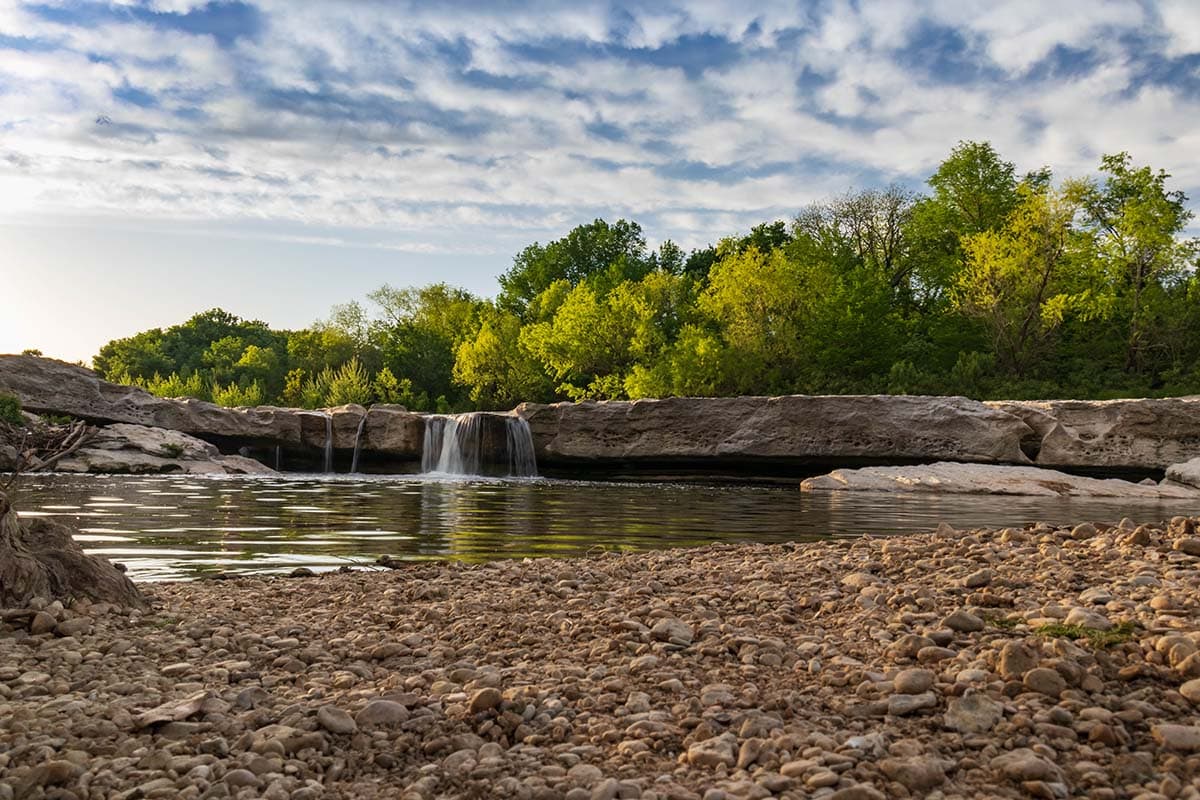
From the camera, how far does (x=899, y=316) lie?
139ft

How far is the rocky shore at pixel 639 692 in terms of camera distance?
9.21ft

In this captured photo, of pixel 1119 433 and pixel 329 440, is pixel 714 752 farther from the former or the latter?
pixel 329 440

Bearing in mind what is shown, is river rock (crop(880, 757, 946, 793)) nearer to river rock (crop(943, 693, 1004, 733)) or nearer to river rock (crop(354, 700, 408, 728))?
river rock (crop(943, 693, 1004, 733))

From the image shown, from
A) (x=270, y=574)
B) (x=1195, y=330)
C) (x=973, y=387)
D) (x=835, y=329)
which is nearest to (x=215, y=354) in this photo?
(x=835, y=329)

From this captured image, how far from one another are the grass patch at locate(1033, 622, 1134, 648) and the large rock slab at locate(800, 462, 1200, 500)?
17.7m

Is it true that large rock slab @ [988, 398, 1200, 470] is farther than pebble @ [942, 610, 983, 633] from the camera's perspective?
Yes

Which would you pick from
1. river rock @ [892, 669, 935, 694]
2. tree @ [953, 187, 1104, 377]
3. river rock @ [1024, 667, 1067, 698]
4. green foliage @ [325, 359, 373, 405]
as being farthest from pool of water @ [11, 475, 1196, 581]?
green foliage @ [325, 359, 373, 405]

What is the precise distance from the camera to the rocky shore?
2809 millimetres

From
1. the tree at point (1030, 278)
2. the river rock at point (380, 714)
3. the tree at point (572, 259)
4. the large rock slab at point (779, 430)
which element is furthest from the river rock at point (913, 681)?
the tree at point (572, 259)

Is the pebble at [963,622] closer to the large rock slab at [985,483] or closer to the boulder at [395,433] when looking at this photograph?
the large rock slab at [985,483]

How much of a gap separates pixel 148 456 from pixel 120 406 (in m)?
5.09

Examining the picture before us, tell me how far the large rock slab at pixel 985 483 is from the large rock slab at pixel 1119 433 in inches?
46.1

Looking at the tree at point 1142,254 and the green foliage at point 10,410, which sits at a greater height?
the tree at point 1142,254

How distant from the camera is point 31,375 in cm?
2706
